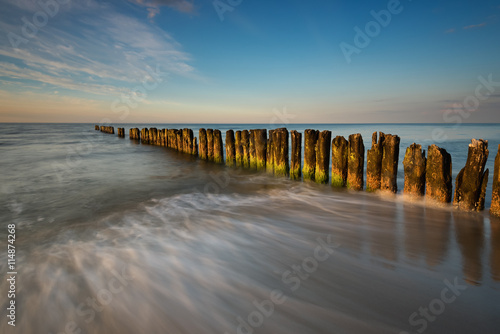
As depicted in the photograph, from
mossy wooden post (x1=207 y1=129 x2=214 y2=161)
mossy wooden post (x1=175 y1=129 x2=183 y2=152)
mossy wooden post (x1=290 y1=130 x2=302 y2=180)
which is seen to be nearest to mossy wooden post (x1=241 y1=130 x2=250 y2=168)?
mossy wooden post (x1=290 y1=130 x2=302 y2=180)

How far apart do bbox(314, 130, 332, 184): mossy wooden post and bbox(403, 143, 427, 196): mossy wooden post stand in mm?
1641

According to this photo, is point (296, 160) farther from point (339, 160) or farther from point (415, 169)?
point (415, 169)

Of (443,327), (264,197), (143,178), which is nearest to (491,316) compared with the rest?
(443,327)

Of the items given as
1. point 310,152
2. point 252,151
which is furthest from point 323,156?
point 252,151

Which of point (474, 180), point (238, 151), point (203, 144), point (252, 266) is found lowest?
point (252, 266)

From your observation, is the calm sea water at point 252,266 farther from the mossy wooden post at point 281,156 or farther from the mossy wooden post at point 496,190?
the mossy wooden post at point 281,156

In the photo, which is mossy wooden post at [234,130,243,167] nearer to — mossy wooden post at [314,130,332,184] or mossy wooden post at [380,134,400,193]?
mossy wooden post at [314,130,332,184]

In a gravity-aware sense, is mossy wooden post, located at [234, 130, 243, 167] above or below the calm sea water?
above

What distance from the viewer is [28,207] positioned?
190 inches

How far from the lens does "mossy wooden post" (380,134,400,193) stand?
4.73m

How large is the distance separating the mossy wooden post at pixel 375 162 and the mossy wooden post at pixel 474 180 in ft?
4.17

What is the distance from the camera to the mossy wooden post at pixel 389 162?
4727mm

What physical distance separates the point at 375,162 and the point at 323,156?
46.3 inches

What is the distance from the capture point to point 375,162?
16.6ft
